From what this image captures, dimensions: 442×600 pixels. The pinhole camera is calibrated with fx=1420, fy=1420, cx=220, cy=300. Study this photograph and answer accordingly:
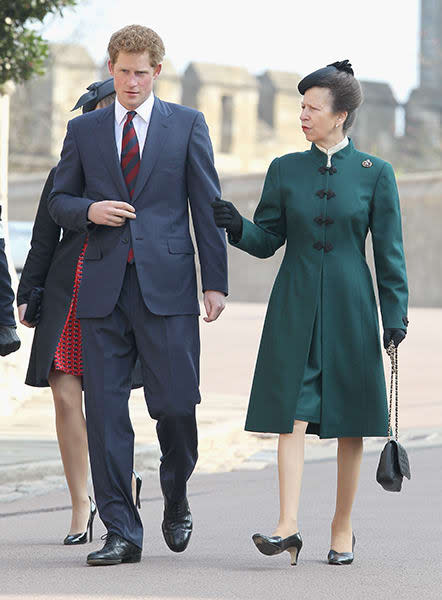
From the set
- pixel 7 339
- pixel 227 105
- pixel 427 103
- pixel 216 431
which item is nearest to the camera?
pixel 7 339

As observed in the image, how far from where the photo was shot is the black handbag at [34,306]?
19.8 feet

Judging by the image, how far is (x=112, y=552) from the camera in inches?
214

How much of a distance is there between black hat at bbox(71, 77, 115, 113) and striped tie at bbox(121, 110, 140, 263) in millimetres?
529

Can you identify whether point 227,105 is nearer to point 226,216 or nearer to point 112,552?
point 226,216

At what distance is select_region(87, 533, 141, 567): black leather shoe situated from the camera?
17.8 ft

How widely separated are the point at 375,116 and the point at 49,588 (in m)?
52.7

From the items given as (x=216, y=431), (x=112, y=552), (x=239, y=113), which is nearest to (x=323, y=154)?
(x=112, y=552)

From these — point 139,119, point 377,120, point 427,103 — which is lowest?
point 139,119

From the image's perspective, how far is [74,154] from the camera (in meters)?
5.71

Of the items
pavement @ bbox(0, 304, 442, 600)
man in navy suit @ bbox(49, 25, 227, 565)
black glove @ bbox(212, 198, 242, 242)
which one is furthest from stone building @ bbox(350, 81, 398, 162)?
black glove @ bbox(212, 198, 242, 242)

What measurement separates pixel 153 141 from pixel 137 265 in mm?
506

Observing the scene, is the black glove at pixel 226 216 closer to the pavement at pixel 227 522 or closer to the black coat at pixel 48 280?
the black coat at pixel 48 280

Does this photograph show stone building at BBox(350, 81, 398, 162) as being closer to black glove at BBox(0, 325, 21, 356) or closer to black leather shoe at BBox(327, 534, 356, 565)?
black glove at BBox(0, 325, 21, 356)

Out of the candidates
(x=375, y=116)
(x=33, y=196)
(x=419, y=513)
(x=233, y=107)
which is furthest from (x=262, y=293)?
(x=419, y=513)
